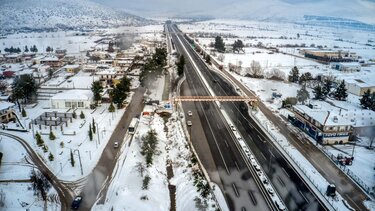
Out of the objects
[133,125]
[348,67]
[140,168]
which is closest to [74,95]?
[133,125]

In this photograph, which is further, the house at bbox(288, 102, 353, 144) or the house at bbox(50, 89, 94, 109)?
the house at bbox(50, 89, 94, 109)

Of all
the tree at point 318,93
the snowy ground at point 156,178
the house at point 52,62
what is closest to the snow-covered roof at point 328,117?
the tree at point 318,93

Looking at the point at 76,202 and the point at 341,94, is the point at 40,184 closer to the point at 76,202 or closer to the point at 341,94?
the point at 76,202

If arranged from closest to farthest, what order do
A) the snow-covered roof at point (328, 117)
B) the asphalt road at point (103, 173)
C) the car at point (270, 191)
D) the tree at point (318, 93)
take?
the asphalt road at point (103, 173), the car at point (270, 191), the snow-covered roof at point (328, 117), the tree at point (318, 93)

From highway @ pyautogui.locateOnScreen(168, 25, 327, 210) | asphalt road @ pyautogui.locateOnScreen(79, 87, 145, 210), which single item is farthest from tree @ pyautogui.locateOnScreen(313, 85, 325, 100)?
asphalt road @ pyautogui.locateOnScreen(79, 87, 145, 210)

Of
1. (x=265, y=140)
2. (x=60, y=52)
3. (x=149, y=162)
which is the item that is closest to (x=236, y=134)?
(x=265, y=140)

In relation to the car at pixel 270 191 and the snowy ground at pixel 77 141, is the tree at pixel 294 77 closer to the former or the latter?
the snowy ground at pixel 77 141

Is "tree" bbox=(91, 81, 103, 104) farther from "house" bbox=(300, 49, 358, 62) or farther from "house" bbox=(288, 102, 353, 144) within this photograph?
"house" bbox=(300, 49, 358, 62)
